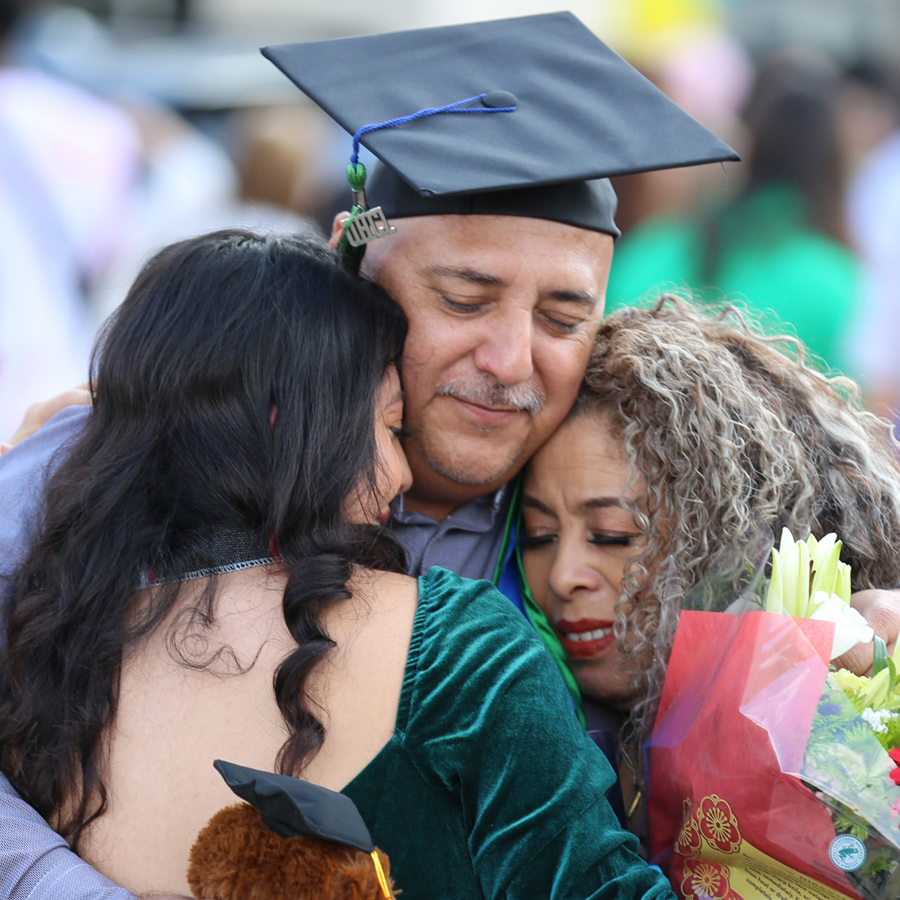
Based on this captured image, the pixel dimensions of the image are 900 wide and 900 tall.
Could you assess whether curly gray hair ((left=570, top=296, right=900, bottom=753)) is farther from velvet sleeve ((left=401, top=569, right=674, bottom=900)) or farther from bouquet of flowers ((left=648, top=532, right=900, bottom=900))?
velvet sleeve ((left=401, top=569, right=674, bottom=900))

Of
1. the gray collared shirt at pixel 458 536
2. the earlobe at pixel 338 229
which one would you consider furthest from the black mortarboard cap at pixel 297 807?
the earlobe at pixel 338 229

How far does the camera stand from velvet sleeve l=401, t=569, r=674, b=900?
1.66 meters

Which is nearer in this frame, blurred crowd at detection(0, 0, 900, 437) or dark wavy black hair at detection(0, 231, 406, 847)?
dark wavy black hair at detection(0, 231, 406, 847)

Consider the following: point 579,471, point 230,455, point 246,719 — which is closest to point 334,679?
point 246,719

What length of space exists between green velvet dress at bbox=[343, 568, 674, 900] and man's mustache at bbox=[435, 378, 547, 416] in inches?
35.5

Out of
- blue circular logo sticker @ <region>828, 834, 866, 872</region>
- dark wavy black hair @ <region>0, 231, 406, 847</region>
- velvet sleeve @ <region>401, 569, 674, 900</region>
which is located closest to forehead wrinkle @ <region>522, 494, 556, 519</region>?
dark wavy black hair @ <region>0, 231, 406, 847</region>

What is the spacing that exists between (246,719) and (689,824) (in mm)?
793

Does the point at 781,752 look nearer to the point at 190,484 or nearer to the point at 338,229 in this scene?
the point at 190,484

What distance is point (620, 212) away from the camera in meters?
4.97

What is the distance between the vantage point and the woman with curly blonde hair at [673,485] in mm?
2330

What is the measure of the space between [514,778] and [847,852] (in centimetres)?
52

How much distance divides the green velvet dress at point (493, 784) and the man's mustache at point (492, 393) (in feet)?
2.96

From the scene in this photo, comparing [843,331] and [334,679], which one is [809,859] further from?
[843,331]

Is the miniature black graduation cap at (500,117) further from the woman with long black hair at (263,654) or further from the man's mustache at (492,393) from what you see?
the woman with long black hair at (263,654)
